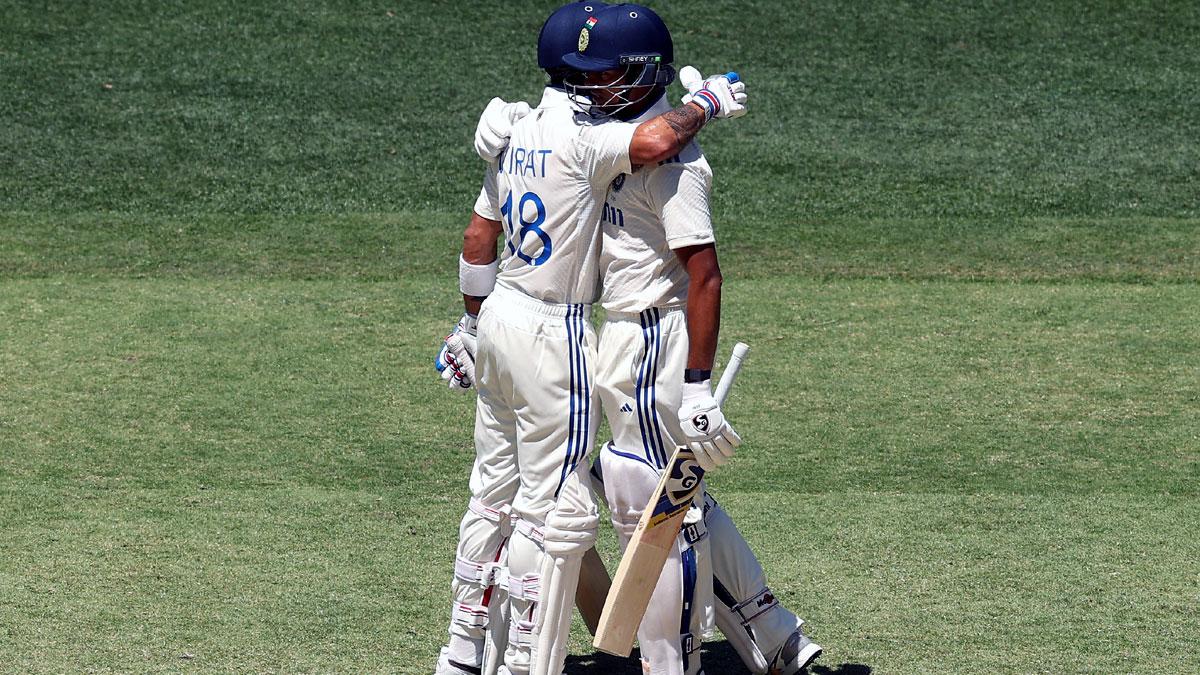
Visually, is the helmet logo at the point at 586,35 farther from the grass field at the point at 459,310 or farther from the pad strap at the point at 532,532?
the grass field at the point at 459,310

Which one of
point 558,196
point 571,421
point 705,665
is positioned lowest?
point 705,665

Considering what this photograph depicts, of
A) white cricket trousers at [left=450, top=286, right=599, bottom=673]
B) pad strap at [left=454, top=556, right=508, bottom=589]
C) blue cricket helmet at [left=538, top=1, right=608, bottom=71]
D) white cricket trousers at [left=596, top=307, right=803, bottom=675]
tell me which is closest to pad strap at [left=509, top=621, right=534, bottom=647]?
white cricket trousers at [left=450, top=286, right=599, bottom=673]

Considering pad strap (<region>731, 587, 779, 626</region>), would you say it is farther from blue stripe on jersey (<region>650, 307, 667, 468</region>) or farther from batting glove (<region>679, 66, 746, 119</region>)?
batting glove (<region>679, 66, 746, 119</region>)

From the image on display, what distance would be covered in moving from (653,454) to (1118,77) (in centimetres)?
1056

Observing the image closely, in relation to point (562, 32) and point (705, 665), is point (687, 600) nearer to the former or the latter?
point (705, 665)

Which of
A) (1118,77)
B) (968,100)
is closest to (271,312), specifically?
(968,100)

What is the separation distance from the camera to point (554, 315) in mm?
4492

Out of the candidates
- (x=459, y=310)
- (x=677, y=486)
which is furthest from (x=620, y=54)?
(x=459, y=310)

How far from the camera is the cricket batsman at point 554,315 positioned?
4.38 meters

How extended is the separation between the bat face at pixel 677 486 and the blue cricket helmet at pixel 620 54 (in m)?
1.07

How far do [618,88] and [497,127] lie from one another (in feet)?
1.41

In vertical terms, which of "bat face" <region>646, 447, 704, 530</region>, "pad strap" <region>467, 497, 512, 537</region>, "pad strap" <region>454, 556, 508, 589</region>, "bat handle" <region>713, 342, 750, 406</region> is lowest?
"pad strap" <region>454, 556, 508, 589</region>

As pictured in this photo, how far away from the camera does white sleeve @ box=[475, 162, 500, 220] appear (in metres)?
4.76

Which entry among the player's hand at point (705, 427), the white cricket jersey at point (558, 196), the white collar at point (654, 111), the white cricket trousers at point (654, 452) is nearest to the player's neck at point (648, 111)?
the white collar at point (654, 111)
